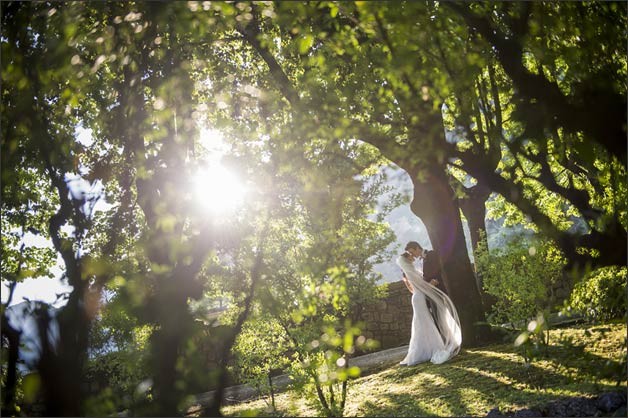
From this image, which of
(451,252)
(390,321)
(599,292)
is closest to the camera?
(599,292)

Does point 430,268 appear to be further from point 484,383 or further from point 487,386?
point 487,386

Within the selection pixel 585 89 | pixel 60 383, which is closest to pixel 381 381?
pixel 585 89

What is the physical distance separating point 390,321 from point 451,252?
556cm

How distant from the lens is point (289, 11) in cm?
386

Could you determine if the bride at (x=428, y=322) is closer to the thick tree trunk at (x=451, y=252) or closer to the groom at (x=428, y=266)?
the groom at (x=428, y=266)

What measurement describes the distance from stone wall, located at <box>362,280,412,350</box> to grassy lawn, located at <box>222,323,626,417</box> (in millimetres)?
5407

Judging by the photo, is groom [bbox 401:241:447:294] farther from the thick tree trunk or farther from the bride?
the thick tree trunk

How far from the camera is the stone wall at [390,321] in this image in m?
15.1

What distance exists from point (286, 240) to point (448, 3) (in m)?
5.49

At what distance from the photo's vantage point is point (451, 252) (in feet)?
33.6

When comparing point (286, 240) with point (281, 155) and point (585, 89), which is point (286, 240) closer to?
point (281, 155)

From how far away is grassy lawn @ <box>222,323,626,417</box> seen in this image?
586 cm

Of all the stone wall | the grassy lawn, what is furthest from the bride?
the stone wall

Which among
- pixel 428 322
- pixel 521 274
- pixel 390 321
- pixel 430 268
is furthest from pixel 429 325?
pixel 390 321
